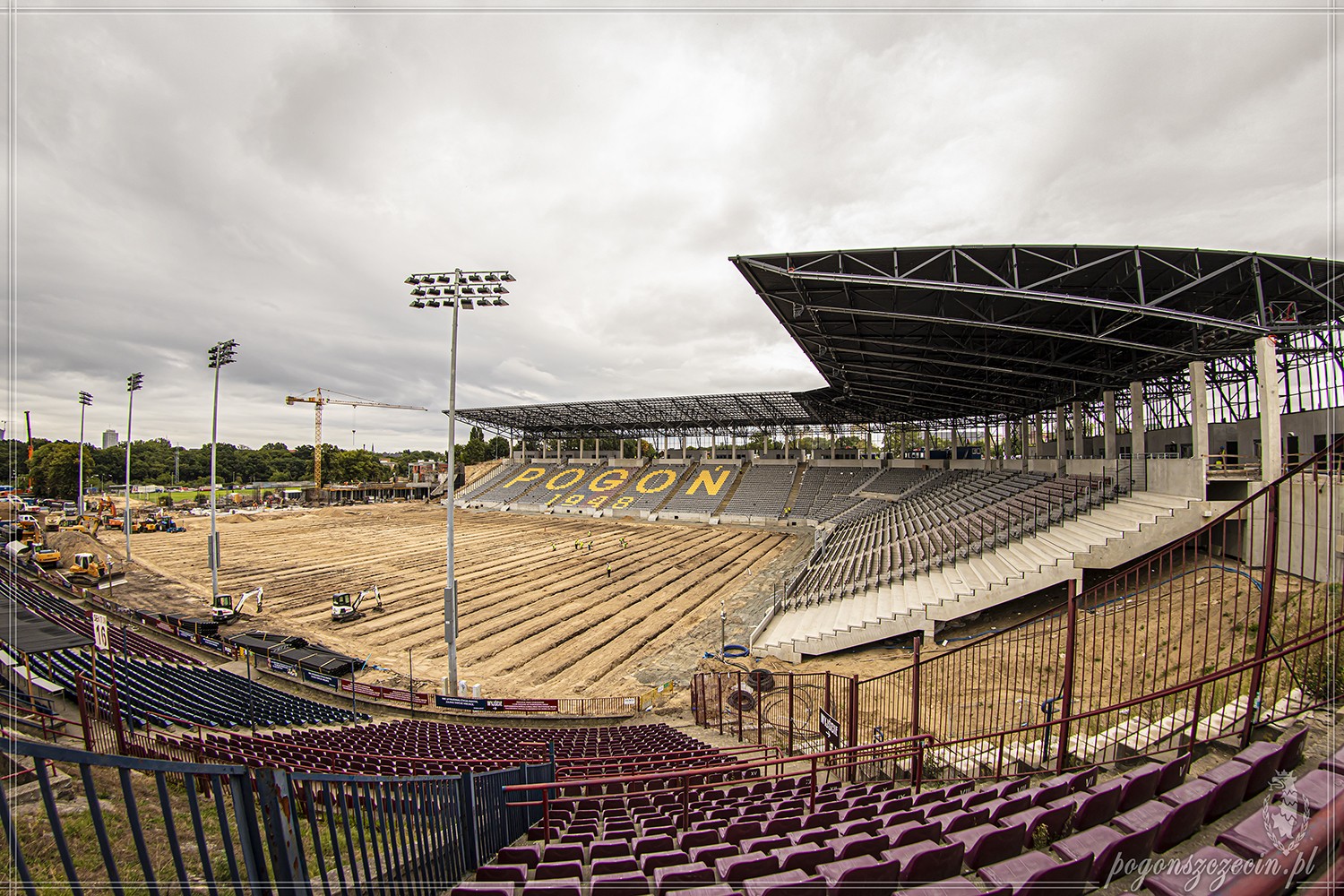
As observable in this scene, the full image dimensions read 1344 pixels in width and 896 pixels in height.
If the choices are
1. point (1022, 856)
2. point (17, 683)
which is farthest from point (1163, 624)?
point (17, 683)

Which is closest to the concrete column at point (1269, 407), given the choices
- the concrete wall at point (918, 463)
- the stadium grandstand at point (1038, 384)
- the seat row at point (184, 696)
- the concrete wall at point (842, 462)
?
the stadium grandstand at point (1038, 384)

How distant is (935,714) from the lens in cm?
1184

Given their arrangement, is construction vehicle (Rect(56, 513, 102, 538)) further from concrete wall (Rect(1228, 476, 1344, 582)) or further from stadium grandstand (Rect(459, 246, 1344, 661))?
concrete wall (Rect(1228, 476, 1344, 582))

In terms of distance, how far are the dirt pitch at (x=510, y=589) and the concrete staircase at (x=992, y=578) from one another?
12.7ft

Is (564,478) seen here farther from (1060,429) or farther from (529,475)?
(1060,429)

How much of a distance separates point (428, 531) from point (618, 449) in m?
32.6

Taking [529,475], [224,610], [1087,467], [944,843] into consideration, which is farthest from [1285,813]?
[529,475]

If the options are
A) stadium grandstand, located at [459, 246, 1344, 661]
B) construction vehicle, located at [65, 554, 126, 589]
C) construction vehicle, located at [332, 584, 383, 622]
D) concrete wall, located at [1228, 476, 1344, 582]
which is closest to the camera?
concrete wall, located at [1228, 476, 1344, 582]

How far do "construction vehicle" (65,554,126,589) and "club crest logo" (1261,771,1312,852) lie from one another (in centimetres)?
4017

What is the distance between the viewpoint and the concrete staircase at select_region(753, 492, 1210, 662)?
14.5 meters

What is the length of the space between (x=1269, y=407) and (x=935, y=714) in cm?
1133

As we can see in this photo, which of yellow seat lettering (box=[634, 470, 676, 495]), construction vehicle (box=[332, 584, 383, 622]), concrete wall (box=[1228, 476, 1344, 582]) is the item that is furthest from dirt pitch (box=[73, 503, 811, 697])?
concrete wall (box=[1228, 476, 1344, 582])

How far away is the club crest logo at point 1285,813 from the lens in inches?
131

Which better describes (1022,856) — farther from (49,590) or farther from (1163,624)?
(49,590)
